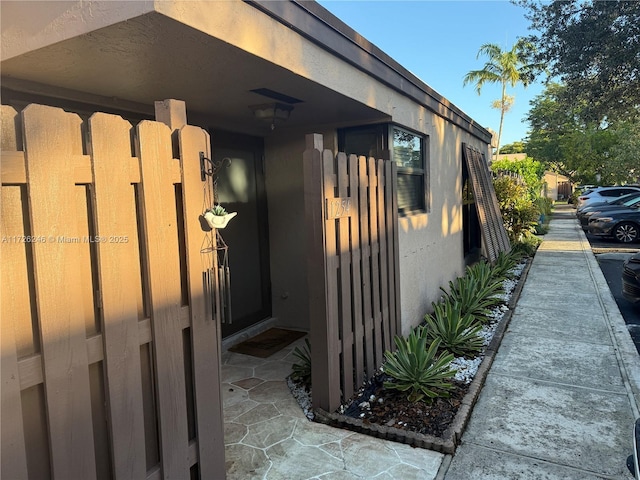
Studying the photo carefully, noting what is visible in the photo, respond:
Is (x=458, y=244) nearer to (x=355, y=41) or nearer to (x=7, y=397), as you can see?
(x=355, y=41)

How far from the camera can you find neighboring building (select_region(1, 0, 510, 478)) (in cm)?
254

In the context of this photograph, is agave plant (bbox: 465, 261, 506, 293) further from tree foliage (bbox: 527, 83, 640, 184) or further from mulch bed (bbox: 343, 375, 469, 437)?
tree foliage (bbox: 527, 83, 640, 184)

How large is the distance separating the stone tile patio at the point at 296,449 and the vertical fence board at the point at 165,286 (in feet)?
3.01

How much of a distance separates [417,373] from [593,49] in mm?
10865

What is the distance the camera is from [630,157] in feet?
91.8

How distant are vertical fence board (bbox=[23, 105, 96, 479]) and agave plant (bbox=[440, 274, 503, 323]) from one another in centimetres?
495

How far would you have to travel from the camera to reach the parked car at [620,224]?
587 inches

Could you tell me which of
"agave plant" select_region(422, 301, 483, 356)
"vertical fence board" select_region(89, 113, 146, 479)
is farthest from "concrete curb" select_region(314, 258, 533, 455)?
"vertical fence board" select_region(89, 113, 146, 479)

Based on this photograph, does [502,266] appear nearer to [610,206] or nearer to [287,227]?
[287,227]

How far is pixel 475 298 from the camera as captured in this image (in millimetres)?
6547

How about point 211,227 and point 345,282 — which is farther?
point 345,282

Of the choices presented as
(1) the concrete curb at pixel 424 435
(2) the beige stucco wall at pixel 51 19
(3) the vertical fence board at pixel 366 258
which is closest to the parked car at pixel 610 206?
(1) the concrete curb at pixel 424 435

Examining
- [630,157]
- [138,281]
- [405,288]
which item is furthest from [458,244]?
[630,157]

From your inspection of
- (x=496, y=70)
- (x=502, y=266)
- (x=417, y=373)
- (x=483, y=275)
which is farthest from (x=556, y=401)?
(x=496, y=70)
